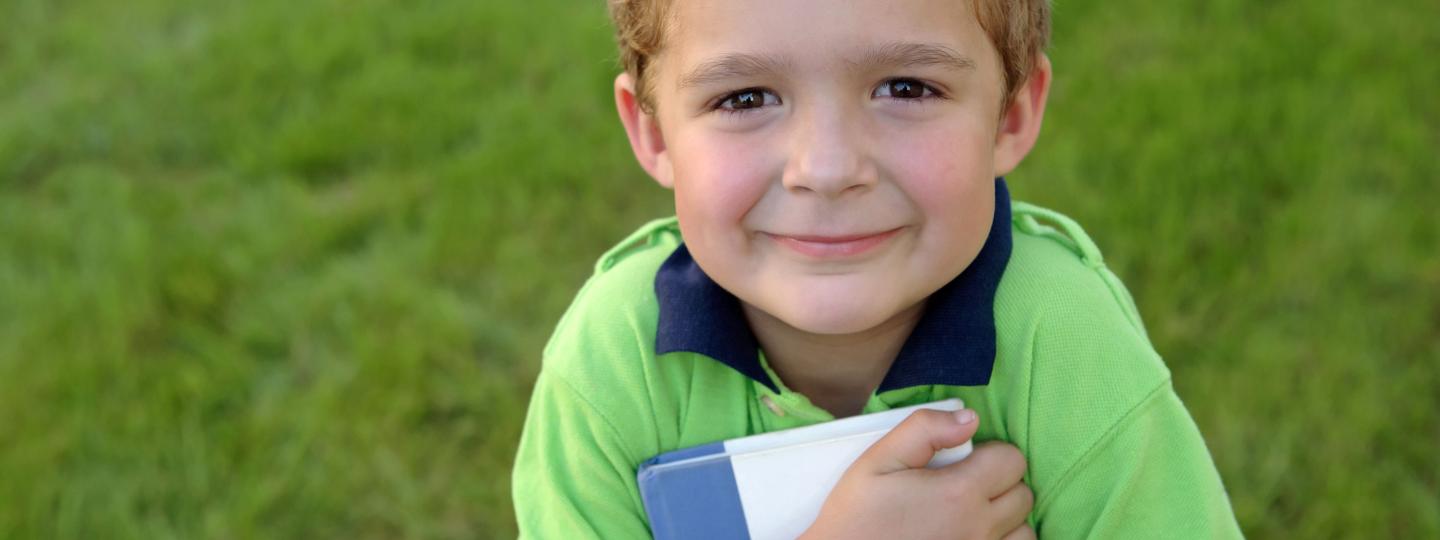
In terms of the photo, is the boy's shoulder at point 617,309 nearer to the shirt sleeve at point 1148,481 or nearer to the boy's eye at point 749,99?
the boy's eye at point 749,99

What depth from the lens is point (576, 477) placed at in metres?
1.65

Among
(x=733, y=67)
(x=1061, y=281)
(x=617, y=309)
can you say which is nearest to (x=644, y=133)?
(x=617, y=309)

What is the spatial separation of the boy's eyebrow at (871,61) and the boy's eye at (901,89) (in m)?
0.03

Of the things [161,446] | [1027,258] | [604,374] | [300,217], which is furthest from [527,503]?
[300,217]

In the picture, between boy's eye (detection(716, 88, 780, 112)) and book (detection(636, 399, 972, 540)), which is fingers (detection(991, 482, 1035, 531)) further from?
boy's eye (detection(716, 88, 780, 112))

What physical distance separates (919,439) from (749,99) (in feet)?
1.42

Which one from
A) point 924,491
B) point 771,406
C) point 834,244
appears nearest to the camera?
point 834,244

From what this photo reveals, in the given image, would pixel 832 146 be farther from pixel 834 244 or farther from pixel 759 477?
pixel 759 477

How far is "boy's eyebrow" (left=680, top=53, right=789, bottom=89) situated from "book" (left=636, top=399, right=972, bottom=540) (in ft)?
1.42

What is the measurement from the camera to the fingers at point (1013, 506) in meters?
1.53

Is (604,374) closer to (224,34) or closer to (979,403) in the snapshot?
(979,403)

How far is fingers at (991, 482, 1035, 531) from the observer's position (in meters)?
1.53

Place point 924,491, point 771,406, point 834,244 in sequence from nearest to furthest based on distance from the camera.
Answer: point 834,244, point 924,491, point 771,406

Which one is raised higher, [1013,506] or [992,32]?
[992,32]
